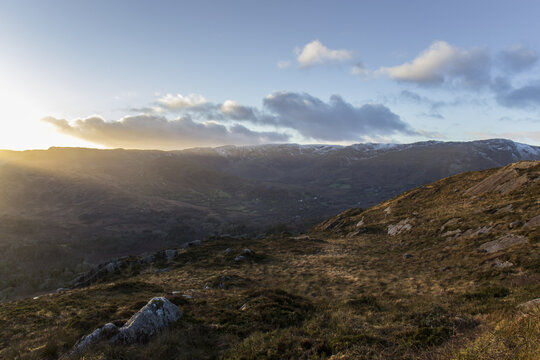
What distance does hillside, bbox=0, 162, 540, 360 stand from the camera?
998 centimetres

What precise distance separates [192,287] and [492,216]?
110 ft

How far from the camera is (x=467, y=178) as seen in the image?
4934 centimetres

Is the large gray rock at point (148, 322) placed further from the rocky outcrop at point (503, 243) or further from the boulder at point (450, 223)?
the boulder at point (450, 223)

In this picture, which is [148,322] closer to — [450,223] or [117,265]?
[117,265]

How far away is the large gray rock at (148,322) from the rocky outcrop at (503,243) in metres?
25.9

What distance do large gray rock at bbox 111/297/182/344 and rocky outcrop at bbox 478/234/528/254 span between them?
25.9 meters

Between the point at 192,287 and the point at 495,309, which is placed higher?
the point at 495,309

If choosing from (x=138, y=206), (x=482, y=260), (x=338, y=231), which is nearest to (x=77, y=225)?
(x=138, y=206)

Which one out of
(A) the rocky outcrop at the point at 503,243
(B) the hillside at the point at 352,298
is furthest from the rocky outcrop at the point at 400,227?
(A) the rocky outcrop at the point at 503,243

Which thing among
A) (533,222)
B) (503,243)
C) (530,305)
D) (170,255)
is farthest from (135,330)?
(533,222)

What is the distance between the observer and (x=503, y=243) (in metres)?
22.3

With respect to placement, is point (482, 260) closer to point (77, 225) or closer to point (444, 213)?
point (444, 213)

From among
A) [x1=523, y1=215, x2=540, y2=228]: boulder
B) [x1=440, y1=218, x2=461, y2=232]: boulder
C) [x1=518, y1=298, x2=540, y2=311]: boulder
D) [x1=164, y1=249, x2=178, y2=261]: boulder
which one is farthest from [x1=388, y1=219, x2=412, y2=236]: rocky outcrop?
[x1=164, y1=249, x2=178, y2=261]: boulder

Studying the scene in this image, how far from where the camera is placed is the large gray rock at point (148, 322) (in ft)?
37.4
